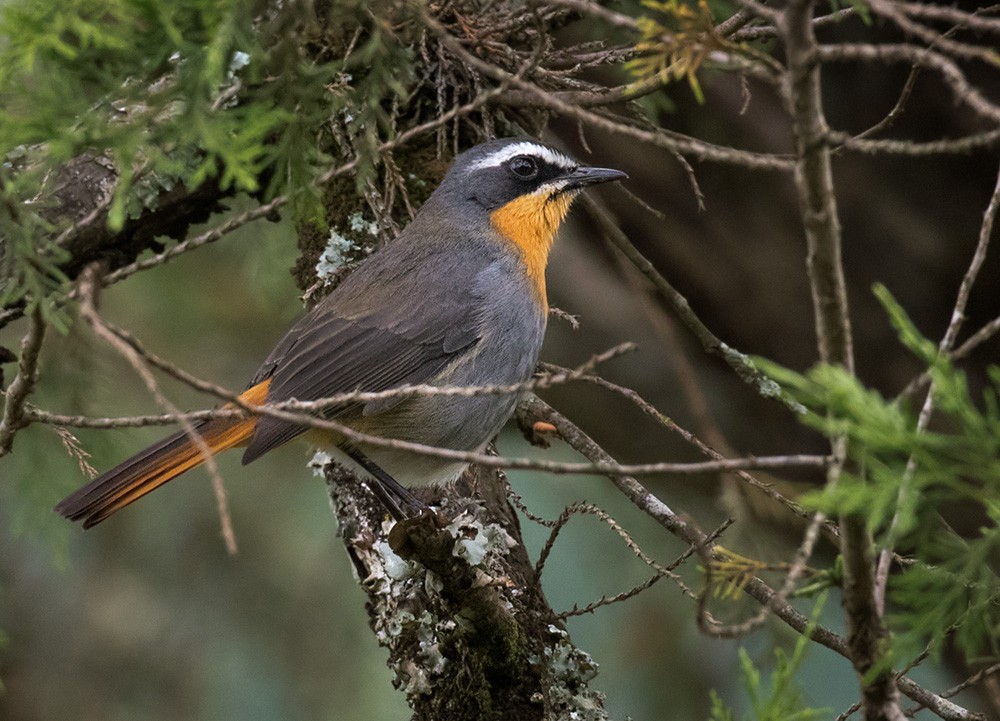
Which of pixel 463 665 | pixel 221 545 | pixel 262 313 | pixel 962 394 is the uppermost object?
pixel 262 313

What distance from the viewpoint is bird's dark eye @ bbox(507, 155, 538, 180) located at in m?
4.43

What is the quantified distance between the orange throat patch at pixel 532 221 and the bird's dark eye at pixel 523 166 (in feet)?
0.29

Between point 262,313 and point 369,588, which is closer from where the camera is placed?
point 369,588

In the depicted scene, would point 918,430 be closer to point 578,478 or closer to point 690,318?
point 690,318

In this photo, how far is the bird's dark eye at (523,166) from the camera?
14.5 feet

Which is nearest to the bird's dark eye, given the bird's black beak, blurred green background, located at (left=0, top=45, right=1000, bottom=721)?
the bird's black beak

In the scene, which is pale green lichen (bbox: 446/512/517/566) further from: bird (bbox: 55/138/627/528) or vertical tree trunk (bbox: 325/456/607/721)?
bird (bbox: 55/138/627/528)

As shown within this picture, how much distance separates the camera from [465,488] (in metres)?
4.27

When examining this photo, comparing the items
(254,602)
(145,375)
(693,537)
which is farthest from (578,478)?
(145,375)

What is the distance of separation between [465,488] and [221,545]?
2.49 metres

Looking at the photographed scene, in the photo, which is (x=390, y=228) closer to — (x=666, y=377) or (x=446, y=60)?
(x=446, y=60)

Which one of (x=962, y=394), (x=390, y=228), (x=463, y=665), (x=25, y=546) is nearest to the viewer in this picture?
(x=962, y=394)

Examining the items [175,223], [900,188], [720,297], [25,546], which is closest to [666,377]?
[720,297]

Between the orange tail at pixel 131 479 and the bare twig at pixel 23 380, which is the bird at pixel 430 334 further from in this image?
the bare twig at pixel 23 380
